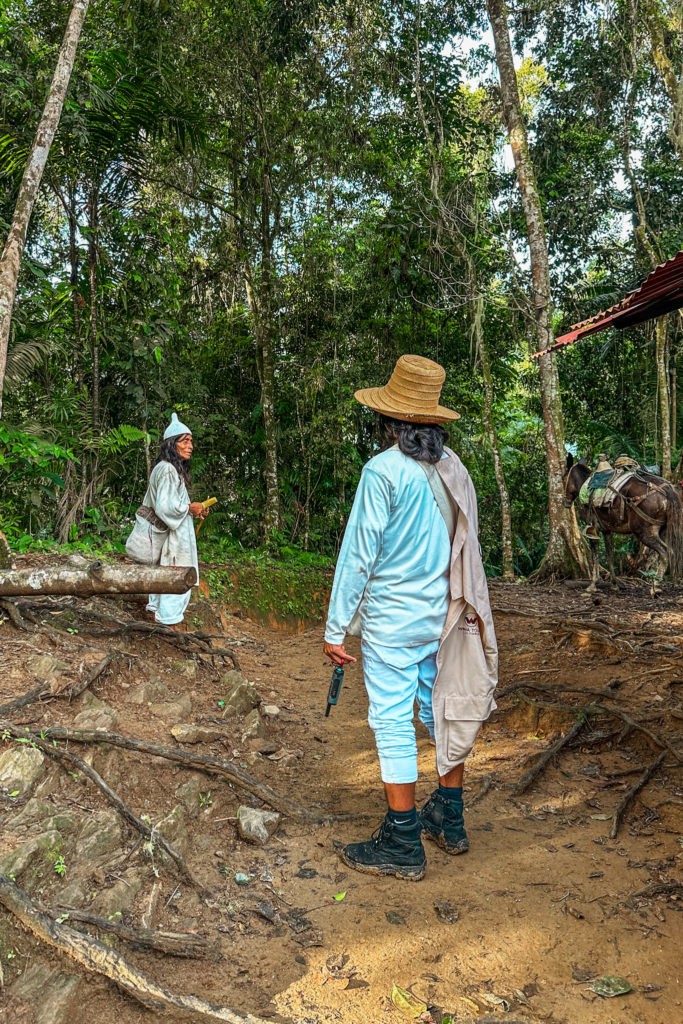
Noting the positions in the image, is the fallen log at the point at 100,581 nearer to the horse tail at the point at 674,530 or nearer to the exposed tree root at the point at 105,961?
the exposed tree root at the point at 105,961

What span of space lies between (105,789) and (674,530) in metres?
8.15

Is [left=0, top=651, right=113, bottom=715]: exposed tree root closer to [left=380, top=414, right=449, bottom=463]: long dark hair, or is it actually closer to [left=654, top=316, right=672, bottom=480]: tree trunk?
[left=380, top=414, right=449, bottom=463]: long dark hair

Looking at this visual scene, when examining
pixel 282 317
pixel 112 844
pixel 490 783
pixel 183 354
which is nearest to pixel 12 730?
pixel 112 844

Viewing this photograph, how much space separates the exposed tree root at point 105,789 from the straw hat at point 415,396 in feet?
6.97

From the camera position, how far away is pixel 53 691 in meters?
3.84

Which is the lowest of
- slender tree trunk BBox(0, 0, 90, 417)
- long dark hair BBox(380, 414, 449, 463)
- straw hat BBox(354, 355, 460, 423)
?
long dark hair BBox(380, 414, 449, 463)

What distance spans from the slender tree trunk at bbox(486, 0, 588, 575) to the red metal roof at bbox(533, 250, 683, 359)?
6477 millimetres

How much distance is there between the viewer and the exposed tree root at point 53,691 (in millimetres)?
3568

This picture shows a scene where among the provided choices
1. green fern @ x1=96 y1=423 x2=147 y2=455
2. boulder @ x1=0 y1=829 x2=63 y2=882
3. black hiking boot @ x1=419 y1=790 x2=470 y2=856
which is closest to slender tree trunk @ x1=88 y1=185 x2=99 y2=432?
green fern @ x1=96 y1=423 x2=147 y2=455

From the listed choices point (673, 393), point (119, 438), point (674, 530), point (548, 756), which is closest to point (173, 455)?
point (119, 438)

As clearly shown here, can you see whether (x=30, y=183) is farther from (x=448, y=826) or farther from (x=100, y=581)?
(x=448, y=826)

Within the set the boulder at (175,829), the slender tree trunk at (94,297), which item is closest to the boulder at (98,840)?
the boulder at (175,829)

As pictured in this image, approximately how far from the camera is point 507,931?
9.00ft

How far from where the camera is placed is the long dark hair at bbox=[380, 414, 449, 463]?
3326mm
